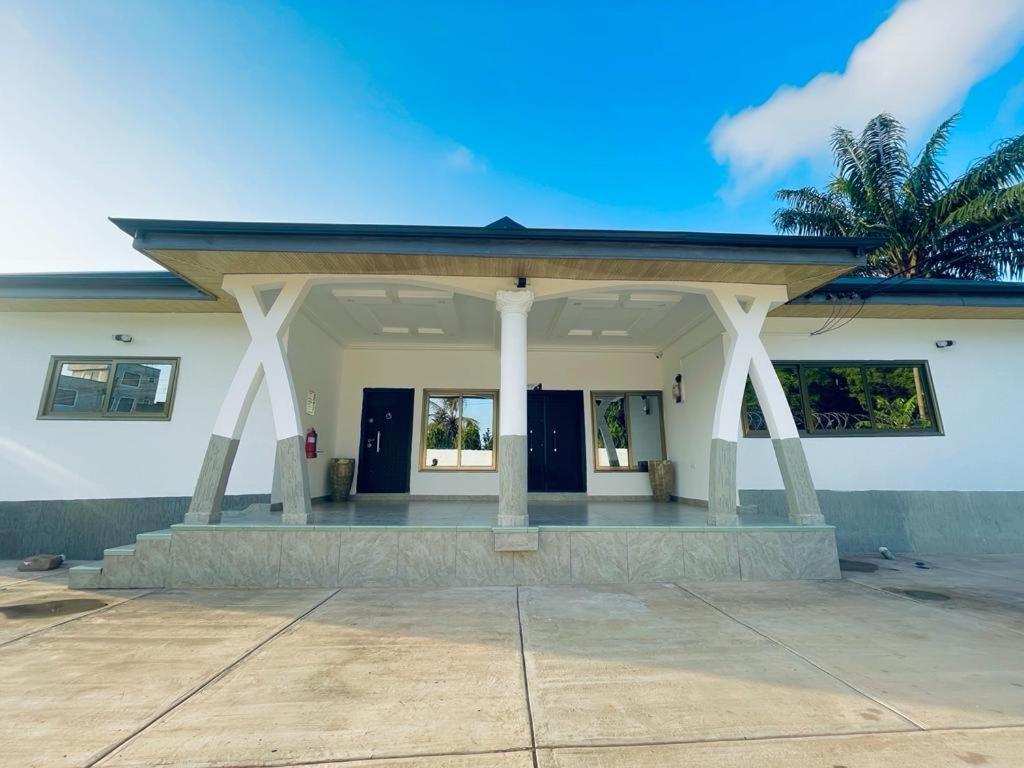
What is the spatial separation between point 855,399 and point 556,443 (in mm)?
5055

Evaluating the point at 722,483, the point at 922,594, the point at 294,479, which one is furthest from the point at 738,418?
the point at 294,479

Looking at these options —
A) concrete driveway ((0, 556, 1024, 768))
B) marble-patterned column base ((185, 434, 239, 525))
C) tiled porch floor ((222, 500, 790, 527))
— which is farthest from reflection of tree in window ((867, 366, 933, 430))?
marble-patterned column base ((185, 434, 239, 525))

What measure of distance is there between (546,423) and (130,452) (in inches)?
267

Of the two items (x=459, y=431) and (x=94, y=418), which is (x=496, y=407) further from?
(x=94, y=418)

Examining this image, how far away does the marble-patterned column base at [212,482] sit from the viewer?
461 cm

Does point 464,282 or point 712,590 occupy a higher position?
point 464,282

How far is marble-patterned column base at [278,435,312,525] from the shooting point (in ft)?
15.3

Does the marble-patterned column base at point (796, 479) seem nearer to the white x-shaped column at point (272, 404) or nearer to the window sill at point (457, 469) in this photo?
the window sill at point (457, 469)

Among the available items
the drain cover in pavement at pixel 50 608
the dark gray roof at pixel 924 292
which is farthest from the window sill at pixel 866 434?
the drain cover in pavement at pixel 50 608

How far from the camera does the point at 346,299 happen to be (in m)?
6.32

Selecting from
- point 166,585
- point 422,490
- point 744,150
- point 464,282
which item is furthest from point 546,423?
point 744,150

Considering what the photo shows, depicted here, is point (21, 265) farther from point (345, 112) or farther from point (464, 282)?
point (464, 282)

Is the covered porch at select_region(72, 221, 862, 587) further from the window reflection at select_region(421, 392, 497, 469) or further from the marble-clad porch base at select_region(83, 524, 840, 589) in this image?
the window reflection at select_region(421, 392, 497, 469)

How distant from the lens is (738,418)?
16.4ft
